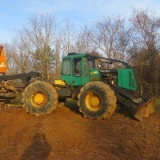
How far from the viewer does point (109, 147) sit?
733cm

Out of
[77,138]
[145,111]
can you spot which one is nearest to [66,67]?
[145,111]

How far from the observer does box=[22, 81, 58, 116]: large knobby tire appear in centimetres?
1118

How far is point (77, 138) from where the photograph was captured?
26.7 feet

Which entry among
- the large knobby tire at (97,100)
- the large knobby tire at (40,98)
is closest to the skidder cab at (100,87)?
the large knobby tire at (97,100)

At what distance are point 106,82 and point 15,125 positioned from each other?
3.81 meters

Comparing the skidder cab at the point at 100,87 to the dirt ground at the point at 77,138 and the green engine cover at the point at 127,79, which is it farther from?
the dirt ground at the point at 77,138

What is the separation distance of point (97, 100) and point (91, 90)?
0.42 m

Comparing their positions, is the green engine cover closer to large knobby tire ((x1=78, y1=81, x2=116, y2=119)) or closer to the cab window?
large knobby tire ((x1=78, y1=81, x2=116, y2=119))

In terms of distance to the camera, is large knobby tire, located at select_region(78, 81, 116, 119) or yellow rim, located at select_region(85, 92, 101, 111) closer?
large knobby tire, located at select_region(78, 81, 116, 119)

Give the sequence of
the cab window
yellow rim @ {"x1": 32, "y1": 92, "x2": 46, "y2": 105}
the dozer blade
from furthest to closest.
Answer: the cab window
yellow rim @ {"x1": 32, "y1": 92, "x2": 46, "y2": 105}
the dozer blade

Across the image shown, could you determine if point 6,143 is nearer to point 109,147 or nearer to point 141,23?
point 109,147

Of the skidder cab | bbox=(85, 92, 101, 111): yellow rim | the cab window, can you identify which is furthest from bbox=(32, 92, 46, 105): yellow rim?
bbox=(85, 92, 101, 111): yellow rim

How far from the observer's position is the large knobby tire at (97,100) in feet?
33.2

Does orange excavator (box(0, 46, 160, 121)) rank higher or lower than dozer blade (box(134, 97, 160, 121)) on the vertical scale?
higher
